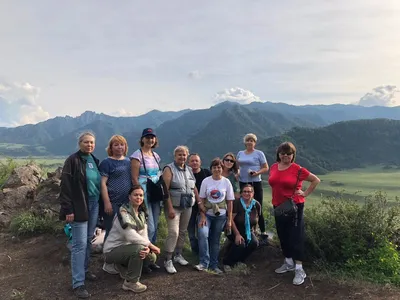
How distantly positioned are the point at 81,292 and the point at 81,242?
2.37 ft

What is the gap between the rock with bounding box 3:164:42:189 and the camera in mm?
8977

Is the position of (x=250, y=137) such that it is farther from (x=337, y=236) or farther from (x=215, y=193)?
(x=337, y=236)

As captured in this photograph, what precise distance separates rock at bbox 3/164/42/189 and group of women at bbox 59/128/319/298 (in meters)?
5.02

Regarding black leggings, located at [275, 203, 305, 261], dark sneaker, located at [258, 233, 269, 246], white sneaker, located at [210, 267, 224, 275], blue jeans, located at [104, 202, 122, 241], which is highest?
blue jeans, located at [104, 202, 122, 241]

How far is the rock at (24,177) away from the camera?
8977mm

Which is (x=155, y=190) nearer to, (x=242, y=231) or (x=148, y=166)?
(x=148, y=166)

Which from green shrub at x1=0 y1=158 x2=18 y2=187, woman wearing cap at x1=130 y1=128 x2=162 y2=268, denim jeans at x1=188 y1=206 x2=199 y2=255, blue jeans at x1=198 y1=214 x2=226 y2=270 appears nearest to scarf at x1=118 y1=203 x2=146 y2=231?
woman wearing cap at x1=130 y1=128 x2=162 y2=268

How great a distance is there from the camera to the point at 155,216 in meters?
5.57

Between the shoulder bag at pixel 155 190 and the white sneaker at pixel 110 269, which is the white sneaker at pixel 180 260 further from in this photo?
the shoulder bag at pixel 155 190

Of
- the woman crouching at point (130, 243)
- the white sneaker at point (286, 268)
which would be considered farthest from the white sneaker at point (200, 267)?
the white sneaker at point (286, 268)

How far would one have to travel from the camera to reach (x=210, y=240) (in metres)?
5.91

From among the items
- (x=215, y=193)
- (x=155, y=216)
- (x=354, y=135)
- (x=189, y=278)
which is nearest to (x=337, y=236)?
(x=215, y=193)

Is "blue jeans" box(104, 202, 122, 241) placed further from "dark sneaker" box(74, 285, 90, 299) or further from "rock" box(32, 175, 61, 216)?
"rock" box(32, 175, 61, 216)

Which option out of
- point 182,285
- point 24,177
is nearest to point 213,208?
point 182,285
